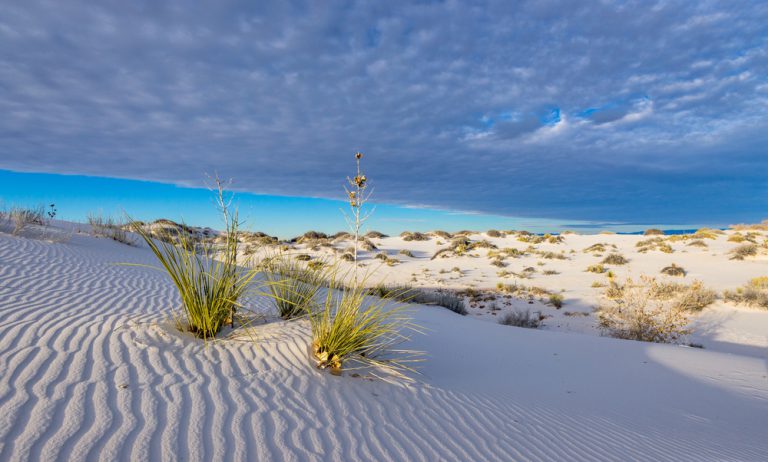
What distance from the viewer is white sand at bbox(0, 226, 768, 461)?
237cm

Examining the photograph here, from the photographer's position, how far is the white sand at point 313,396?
7.79ft

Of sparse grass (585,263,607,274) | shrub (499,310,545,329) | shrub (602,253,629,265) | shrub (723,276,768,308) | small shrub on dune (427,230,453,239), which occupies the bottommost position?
shrub (499,310,545,329)

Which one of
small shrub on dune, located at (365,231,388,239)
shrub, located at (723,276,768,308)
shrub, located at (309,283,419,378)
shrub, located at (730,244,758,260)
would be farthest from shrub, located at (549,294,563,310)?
small shrub on dune, located at (365,231,388,239)

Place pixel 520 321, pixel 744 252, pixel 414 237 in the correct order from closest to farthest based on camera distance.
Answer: pixel 520 321, pixel 744 252, pixel 414 237

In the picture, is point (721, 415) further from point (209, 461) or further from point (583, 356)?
point (209, 461)

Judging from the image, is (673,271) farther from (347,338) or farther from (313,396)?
(313,396)

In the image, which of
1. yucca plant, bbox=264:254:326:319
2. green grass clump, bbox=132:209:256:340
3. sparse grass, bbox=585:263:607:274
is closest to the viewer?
green grass clump, bbox=132:209:256:340

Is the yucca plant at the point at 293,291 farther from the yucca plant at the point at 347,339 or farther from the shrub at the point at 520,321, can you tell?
the shrub at the point at 520,321

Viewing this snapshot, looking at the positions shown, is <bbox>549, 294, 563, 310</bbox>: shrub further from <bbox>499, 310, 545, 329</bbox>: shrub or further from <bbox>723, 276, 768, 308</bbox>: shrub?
<bbox>723, 276, 768, 308</bbox>: shrub

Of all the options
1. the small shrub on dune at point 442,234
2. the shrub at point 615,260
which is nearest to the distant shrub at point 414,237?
the small shrub on dune at point 442,234

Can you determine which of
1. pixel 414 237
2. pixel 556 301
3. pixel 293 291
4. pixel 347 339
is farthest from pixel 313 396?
pixel 414 237

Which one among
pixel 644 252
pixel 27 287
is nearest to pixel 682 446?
pixel 27 287

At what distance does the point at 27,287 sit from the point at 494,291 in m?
12.1

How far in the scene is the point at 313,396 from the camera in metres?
3.23
